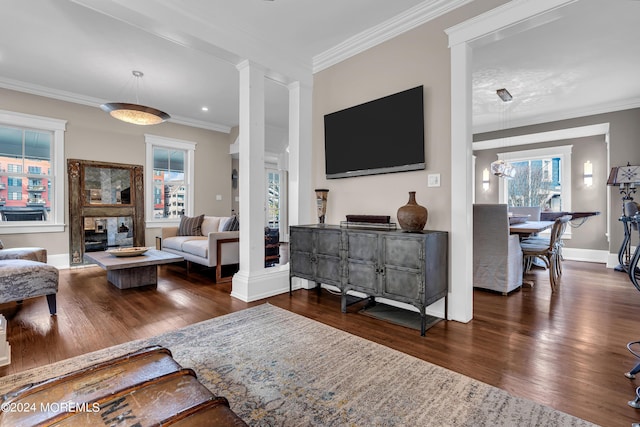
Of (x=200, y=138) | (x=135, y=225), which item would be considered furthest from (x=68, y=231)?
(x=200, y=138)

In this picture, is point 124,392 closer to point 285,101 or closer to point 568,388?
point 568,388

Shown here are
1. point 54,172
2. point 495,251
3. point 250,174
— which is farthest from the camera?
point 54,172

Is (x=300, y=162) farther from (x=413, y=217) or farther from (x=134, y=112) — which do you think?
(x=134, y=112)

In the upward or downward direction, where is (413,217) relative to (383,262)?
upward

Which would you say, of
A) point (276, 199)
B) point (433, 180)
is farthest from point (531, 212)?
Result: point (276, 199)

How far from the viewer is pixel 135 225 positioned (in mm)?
5793

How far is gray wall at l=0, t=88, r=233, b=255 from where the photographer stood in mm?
4707

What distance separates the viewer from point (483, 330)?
2.45 m

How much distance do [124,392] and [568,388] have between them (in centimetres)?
216

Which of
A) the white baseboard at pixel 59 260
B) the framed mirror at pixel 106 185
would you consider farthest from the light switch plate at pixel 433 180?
the white baseboard at pixel 59 260

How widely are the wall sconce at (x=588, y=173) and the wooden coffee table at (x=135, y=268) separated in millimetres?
7383

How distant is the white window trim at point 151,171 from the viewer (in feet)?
19.6

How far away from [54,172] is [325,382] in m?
5.71

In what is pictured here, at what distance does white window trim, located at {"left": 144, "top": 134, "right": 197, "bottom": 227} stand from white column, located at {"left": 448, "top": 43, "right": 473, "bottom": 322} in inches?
222
